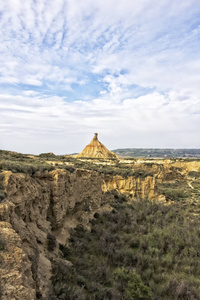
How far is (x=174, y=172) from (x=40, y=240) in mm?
46411

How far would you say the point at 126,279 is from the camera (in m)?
8.98

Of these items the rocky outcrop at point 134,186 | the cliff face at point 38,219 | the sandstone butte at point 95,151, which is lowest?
the rocky outcrop at point 134,186

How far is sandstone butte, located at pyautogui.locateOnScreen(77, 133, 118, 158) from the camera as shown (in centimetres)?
7136

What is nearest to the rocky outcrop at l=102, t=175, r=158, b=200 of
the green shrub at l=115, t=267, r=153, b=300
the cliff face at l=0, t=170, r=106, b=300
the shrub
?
the cliff face at l=0, t=170, r=106, b=300

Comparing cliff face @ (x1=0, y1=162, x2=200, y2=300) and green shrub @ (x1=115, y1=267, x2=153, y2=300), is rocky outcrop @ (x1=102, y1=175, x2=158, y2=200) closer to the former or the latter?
cliff face @ (x1=0, y1=162, x2=200, y2=300)

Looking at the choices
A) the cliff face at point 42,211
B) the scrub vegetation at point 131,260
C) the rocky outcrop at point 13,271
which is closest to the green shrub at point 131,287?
the scrub vegetation at point 131,260

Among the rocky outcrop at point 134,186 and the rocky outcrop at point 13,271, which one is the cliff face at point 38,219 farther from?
the rocky outcrop at point 134,186

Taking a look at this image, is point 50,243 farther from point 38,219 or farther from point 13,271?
point 13,271

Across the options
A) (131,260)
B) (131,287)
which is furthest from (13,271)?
(131,260)

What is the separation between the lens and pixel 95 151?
7281cm

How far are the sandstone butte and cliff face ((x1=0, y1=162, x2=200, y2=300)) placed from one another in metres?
49.5

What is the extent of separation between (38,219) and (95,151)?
63.0 metres

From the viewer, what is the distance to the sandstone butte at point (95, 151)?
234ft

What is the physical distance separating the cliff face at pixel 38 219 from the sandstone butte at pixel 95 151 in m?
49.5
